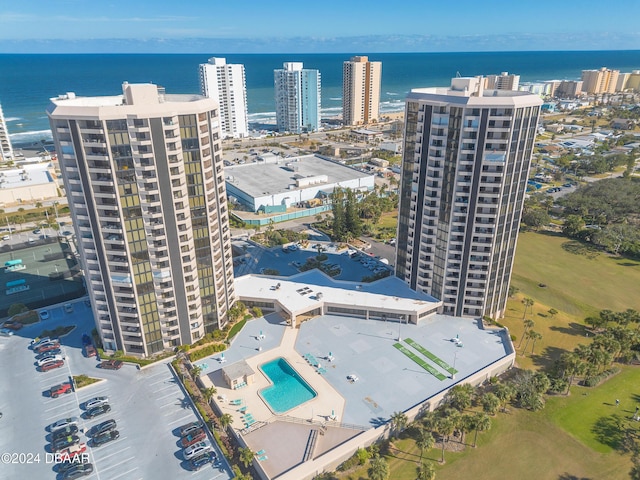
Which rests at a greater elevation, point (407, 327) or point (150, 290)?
point (150, 290)

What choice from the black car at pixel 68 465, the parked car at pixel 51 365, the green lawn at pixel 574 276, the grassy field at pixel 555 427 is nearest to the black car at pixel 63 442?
the black car at pixel 68 465

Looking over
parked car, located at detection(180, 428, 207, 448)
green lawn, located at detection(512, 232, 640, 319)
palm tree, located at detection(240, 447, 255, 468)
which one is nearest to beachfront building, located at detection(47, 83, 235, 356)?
parked car, located at detection(180, 428, 207, 448)

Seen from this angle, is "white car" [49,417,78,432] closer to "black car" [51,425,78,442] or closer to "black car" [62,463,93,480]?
"black car" [51,425,78,442]

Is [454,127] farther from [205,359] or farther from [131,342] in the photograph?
[131,342]

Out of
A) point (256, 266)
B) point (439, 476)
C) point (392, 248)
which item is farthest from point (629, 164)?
point (439, 476)

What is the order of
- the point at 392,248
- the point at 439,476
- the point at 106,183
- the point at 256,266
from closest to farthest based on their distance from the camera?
the point at 439,476
the point at 106,183
the point at 256,266
the point at 392,248
